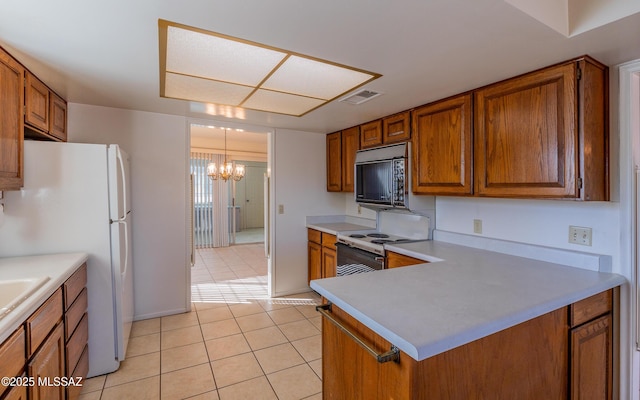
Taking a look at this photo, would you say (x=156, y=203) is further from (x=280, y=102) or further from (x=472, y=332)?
(x=472, y=332)

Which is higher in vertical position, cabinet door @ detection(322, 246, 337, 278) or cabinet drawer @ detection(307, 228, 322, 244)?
cabinet drawer @ detection(307, 228, 322, 244)

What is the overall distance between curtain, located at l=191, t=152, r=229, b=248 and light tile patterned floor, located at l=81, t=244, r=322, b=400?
309 centimetres

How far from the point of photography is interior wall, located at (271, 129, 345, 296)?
12.1 feet

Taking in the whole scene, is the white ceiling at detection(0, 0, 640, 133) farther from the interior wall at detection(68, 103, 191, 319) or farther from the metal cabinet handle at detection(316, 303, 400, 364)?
the metal cabinet handle at detection(316, 303, 400, 364)

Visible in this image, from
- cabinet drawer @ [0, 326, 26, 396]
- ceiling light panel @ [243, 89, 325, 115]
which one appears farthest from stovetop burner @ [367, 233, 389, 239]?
cabinet drawer @ [0, 326, 26, 396]

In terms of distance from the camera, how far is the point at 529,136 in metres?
1.77

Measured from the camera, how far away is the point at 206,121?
3.21 metres

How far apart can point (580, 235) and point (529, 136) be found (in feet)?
2.26

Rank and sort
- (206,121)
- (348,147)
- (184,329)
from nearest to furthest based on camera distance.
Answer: (184,329) → (206,121) → (348,147)

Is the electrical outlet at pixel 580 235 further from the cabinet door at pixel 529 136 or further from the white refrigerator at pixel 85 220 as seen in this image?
the white refrigerator at pixel 85 220

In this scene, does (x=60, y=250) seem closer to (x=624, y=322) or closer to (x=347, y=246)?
(x=347, y=246)

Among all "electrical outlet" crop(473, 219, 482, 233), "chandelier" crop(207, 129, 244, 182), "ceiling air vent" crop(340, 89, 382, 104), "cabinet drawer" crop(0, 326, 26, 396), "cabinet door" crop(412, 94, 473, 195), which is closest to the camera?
"cabinet drawer" crop(0, 326, 26, 396)

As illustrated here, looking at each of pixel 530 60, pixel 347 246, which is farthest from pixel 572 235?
pixel 347 246

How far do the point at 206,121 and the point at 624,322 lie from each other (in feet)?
11.9
